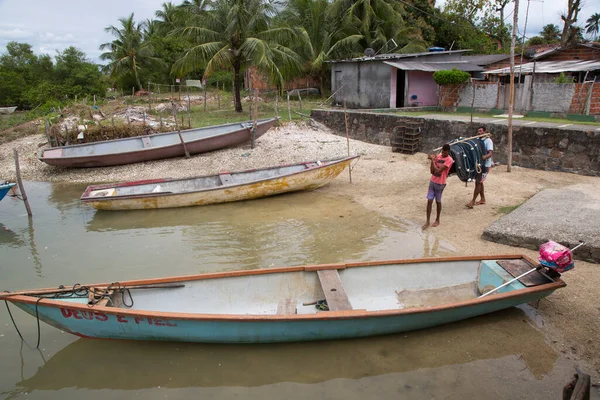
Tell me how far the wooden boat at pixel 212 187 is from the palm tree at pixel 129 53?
22510 mm

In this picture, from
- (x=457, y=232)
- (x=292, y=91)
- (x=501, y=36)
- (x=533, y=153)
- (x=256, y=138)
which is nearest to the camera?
(x=457, y=232)

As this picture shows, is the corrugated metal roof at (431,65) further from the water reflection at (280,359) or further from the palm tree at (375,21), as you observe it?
the water reflection at (280,359)

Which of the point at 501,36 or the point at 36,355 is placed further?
the point at 501,36

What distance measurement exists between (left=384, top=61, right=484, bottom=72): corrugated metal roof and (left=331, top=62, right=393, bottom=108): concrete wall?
2.47 feet

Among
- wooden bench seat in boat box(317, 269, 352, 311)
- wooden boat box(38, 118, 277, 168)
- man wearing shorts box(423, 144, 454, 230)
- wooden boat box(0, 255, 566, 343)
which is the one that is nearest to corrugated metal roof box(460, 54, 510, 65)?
wooden boat box(38, 118, 277, 168)

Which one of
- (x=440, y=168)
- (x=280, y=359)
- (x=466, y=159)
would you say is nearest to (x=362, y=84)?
(x=466, y=159)

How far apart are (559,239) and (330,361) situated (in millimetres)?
4483

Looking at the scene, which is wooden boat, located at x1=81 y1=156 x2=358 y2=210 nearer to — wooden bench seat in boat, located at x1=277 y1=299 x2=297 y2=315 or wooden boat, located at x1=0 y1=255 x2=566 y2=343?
wooden boat, located at x1=0 y1=255 x2=566 y2=343

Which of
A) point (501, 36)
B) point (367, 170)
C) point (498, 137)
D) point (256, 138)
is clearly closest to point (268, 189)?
point (367, 170)

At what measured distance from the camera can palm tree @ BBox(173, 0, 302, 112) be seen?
1875 cm

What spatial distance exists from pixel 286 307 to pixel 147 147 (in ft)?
38.2

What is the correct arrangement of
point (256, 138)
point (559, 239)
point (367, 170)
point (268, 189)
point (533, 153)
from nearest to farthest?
1. point (559, 239)
2. point (268, 189)
3. point (533, 153)
4. point (367, 170)
5. point (256, 138)

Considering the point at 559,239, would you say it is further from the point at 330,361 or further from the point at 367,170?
the point at 367,170

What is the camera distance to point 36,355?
5.60 meters
